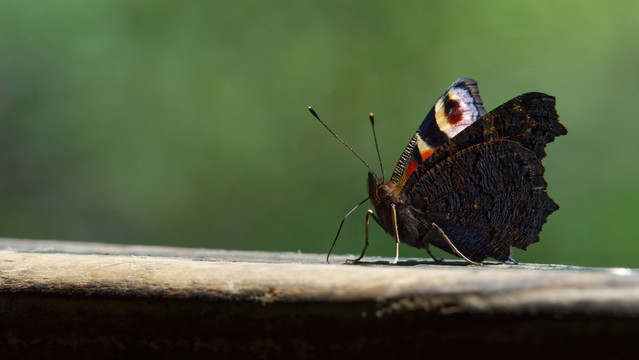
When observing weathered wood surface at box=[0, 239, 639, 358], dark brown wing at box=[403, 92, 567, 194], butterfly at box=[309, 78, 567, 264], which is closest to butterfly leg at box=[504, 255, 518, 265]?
butterfly at box=[309, 78, 567, 264]

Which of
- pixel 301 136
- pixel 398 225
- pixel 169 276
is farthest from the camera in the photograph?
pixel 301 136

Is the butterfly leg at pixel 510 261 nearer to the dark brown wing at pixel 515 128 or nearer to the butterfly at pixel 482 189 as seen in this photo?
the butterfly at pixel 482 189

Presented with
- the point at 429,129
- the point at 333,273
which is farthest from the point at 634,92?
the point at 333,273

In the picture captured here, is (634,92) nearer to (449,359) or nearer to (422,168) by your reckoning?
(422,168)

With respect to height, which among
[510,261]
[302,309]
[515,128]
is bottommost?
[302,309]

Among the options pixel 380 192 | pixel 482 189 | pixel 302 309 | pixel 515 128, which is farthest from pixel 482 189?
pixel 302 309

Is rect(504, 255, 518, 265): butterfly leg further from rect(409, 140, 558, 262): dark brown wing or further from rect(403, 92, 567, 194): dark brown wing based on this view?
rect(403, 92, 567, 194): dark brown wing

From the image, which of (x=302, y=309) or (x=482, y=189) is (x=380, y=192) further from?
(x=302, y=309)
